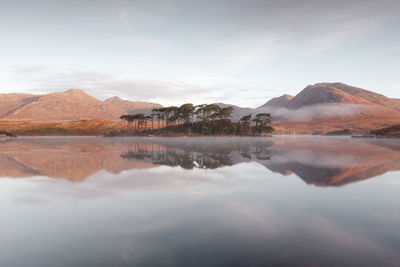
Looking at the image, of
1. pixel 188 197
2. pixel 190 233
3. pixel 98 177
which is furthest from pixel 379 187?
pixel 98 177

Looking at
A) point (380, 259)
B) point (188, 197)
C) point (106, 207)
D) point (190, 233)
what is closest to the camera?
point (380, 259)

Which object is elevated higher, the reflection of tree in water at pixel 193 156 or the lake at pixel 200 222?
the lake at pixel 200 222

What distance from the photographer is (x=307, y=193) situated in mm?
12070

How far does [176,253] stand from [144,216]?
308 centimetres

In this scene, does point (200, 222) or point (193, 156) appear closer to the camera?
point (200, 222)

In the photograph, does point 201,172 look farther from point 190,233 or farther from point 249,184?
point 190,233

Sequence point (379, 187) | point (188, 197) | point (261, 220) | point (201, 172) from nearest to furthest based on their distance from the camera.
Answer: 1. point (261, 220)
2. point (188, 197)
3. point (379, 187)
4. point (201, 172)

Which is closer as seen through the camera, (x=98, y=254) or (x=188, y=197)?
(x=98, y=254)

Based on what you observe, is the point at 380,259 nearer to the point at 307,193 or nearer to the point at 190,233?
the point at 190,233

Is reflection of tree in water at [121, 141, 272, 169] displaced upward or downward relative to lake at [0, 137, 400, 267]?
downward

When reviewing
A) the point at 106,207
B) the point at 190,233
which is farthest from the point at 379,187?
the point at 106,207

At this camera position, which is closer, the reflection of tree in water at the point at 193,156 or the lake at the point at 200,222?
the lake at the point at 200,222

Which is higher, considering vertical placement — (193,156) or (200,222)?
(200,222)

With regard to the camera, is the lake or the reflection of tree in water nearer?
the lake
